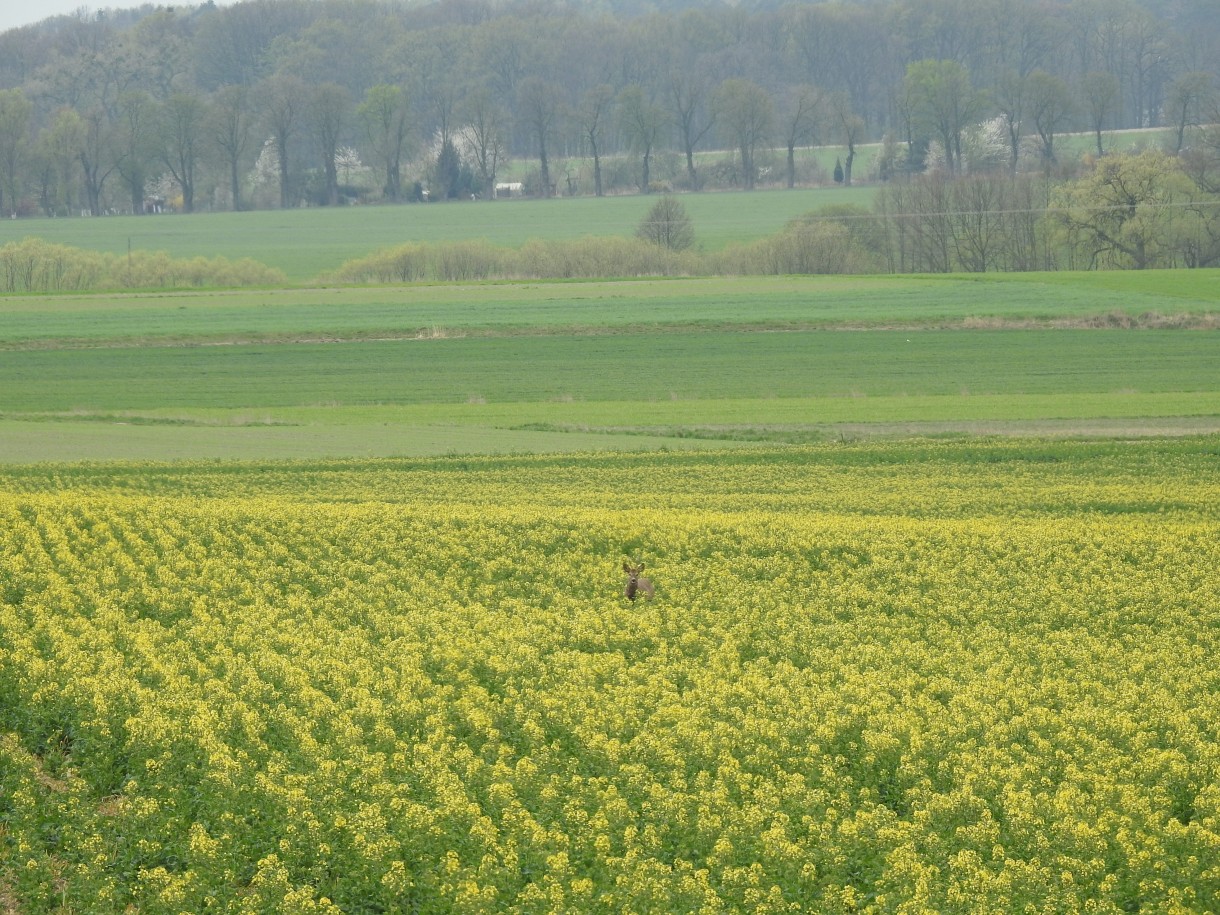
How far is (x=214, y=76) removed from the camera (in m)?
181

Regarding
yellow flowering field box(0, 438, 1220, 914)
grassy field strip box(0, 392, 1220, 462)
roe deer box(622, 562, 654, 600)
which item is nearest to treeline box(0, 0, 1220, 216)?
grassy field strip box(0, 392, 1220, 462)

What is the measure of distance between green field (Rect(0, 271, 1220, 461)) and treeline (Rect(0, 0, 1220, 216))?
47235 millimetres

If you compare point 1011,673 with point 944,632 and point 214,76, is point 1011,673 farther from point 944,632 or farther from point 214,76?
point 214,76

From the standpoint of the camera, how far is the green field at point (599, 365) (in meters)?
37.7

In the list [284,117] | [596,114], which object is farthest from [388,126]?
[596,114]

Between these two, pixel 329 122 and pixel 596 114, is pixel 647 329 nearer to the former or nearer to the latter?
pixel 596 114

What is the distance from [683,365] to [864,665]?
110ft

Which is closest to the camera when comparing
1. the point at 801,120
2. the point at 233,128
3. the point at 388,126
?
the point at 233,128

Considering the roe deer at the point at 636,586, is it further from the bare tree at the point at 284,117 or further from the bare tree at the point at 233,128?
the bare tree at the point at 284,117

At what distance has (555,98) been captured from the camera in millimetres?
137500

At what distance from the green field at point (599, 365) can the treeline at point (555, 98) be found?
47.2 meters

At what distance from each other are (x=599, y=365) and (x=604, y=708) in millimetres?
35505

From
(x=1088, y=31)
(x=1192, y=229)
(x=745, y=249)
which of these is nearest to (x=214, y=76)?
(x=1088, y=31)

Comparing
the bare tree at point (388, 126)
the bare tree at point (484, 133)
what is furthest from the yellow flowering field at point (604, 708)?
the bare tree at point (484, 133)
